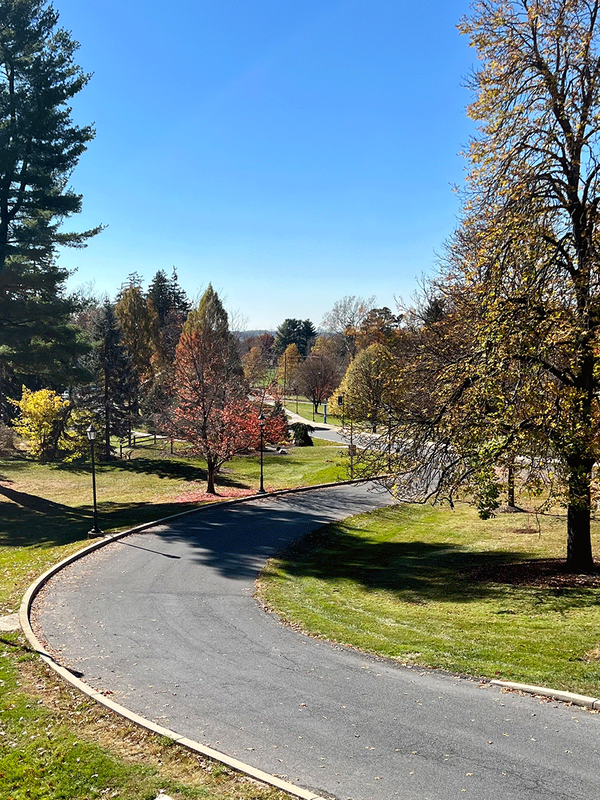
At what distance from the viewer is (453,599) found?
14.2m

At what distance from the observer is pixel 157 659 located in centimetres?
1080

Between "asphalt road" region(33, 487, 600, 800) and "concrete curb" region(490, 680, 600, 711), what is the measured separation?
20cm

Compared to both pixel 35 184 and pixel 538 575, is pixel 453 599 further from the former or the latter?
pixel 35 184

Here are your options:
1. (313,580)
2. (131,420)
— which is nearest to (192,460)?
(131,420)

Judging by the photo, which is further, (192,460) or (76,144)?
(192,460)

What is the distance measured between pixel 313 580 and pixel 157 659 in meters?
6.84

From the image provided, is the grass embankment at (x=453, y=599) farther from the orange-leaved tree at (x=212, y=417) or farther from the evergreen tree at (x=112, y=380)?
the evergreen tree at (x=112, y=380)

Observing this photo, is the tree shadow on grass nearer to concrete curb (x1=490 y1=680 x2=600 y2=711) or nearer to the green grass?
the green grass

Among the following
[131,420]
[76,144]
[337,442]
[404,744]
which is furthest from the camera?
[337,442]

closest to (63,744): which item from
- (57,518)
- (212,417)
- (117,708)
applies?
(117,708)

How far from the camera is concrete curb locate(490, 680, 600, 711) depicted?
806 centimetres

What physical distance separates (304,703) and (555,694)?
3473mm

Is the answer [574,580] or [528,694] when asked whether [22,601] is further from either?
[574,580]

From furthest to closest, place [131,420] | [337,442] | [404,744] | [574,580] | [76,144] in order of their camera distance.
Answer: [337,442], [131,420], [76,144], [574,580], [404,744]
